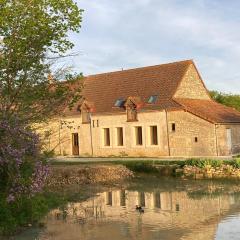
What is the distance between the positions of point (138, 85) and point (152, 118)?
3.56 m

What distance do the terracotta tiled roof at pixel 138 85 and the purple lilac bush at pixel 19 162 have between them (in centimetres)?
2177

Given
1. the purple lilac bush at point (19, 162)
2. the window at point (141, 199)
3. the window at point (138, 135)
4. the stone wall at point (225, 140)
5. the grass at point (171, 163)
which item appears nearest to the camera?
the purple lilac bush at point (19, 162)

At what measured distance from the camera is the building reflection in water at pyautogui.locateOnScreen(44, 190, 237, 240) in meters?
12.1

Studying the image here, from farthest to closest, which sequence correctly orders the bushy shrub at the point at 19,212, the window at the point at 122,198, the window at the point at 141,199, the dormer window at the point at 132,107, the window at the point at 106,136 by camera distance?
1. the window at the point at 106,136
2. the dormer window at the point at 132,107
3. the window at the point at 122,198
4. the window at the point at 141,199
5. the bushy shrub at the point at 19,212

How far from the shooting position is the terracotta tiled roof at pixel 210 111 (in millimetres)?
31672

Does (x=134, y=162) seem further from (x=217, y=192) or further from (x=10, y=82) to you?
(x=10, y=82)

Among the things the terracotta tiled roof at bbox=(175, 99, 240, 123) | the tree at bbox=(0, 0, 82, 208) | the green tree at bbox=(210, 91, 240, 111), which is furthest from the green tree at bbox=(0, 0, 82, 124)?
the green tree at bbox=(210, 91, 240, 111)

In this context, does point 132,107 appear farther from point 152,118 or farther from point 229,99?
point 229,99

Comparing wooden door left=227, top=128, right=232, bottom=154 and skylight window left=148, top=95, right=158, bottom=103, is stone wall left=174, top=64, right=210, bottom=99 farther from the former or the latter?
wooden door left=227, top=128, right=232, bottom=154

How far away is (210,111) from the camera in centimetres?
3328

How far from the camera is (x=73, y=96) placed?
15023 millimetres

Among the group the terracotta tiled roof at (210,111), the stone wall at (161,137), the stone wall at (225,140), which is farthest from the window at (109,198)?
the stone wall at (225,140)

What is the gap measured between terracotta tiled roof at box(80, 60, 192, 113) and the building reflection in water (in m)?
15.2

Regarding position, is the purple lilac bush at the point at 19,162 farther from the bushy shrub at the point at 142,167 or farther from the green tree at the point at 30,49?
the bushy shrub at the point at 142,167
